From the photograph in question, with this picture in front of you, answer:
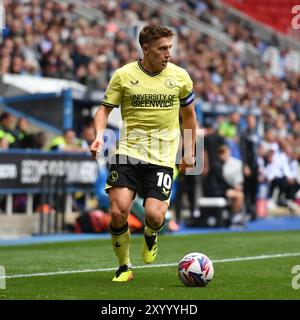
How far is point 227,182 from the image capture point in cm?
2023

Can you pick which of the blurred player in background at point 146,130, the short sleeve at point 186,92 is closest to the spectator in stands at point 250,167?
the short sleeve at point 186,92

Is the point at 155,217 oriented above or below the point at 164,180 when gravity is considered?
below

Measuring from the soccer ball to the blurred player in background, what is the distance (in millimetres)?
542

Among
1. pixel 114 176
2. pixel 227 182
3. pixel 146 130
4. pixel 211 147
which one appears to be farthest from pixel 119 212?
pixel 227 182

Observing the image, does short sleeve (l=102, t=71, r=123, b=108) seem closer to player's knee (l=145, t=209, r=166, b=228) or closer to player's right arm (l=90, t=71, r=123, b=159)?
player's right arm (l=90, t=71, r=123, b=159)

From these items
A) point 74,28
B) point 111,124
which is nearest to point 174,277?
point 111,124

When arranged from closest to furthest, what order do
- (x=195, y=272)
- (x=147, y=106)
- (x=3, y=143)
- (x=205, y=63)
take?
(x=195, y=272)
(x=147, y=106)
(x=3, y=143)
(x=205, y=63)

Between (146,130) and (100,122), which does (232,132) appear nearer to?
(146,130)

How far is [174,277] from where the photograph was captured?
936cm

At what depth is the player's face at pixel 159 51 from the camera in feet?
28.9

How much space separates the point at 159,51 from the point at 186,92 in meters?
0.56

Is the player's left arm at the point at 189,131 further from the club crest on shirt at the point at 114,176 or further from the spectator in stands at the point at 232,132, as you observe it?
the spectator in stands at the point at 232,132

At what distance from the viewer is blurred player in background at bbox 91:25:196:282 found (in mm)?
8867

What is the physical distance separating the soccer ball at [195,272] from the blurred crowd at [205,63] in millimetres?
8571
